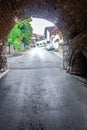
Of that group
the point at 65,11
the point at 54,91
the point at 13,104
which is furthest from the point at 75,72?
the point at 13,104

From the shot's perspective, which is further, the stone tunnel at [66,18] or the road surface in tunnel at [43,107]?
the stone tunnel at [66,18]

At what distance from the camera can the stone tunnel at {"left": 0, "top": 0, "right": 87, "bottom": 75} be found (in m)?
11.1

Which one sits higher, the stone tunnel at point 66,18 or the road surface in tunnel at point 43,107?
the stone tunnel at point 66,18

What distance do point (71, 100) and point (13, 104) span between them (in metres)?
1.62

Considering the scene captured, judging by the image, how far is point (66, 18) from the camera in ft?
41.5

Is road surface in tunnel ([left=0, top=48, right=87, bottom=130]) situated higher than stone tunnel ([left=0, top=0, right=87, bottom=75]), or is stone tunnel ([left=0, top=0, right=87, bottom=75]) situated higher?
stone tunnel ([left=0, top=0, right=87, bottom=75])

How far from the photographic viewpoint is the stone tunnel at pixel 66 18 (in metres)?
11.1

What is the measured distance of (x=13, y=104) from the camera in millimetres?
6770

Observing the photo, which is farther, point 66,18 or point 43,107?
point 66,18

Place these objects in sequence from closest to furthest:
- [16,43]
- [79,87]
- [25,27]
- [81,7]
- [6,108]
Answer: [6,108], [79,87], [81,7], [16,43], [25,27]

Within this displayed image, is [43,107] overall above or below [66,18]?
below

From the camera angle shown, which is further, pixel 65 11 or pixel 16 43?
pixel 16 43

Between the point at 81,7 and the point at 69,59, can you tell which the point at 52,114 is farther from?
the point at 69,59

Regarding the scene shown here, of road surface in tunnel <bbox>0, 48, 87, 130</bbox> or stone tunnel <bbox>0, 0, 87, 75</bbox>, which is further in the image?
stone tunnel <bbox>0, 0, 87, 75</bbox>
